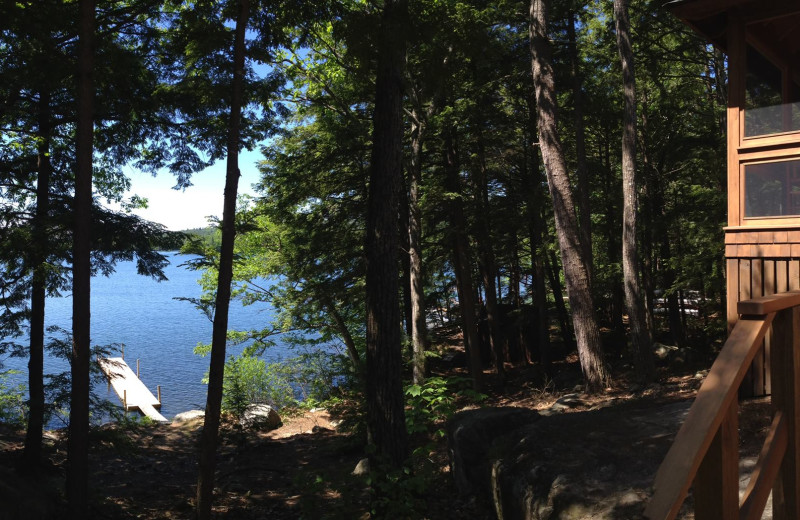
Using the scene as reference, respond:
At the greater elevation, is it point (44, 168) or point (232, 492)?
point (44, 168)

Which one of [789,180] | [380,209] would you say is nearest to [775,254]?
[789,180]

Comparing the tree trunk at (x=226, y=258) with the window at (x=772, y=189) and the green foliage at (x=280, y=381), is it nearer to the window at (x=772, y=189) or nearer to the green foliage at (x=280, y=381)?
the green foliage at (x=280, y=381)

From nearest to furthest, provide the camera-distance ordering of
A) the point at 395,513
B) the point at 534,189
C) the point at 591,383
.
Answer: the point at 395,513 → the point at 591,383 → the point at 534,189

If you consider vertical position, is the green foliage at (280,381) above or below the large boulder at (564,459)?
below

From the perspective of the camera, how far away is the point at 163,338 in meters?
36.4

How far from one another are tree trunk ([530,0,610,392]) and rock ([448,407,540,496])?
3611 millimetres

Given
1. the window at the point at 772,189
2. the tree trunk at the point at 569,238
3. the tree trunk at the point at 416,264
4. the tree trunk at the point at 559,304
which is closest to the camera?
the window at the point at 772,189

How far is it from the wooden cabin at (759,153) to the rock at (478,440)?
8.14 ft

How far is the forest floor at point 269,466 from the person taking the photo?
6.41 metres

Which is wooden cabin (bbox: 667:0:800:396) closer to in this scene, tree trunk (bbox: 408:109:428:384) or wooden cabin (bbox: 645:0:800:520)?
wooden cabin (bbox: 645:0:800:520)

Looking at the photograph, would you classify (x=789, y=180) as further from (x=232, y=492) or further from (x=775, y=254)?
(x=232, y=492)

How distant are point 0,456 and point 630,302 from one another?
454 inches

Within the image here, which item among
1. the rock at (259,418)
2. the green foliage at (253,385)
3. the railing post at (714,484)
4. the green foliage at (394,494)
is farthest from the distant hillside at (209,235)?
the railing post at (714,484)

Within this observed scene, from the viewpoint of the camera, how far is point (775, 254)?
5.34m
